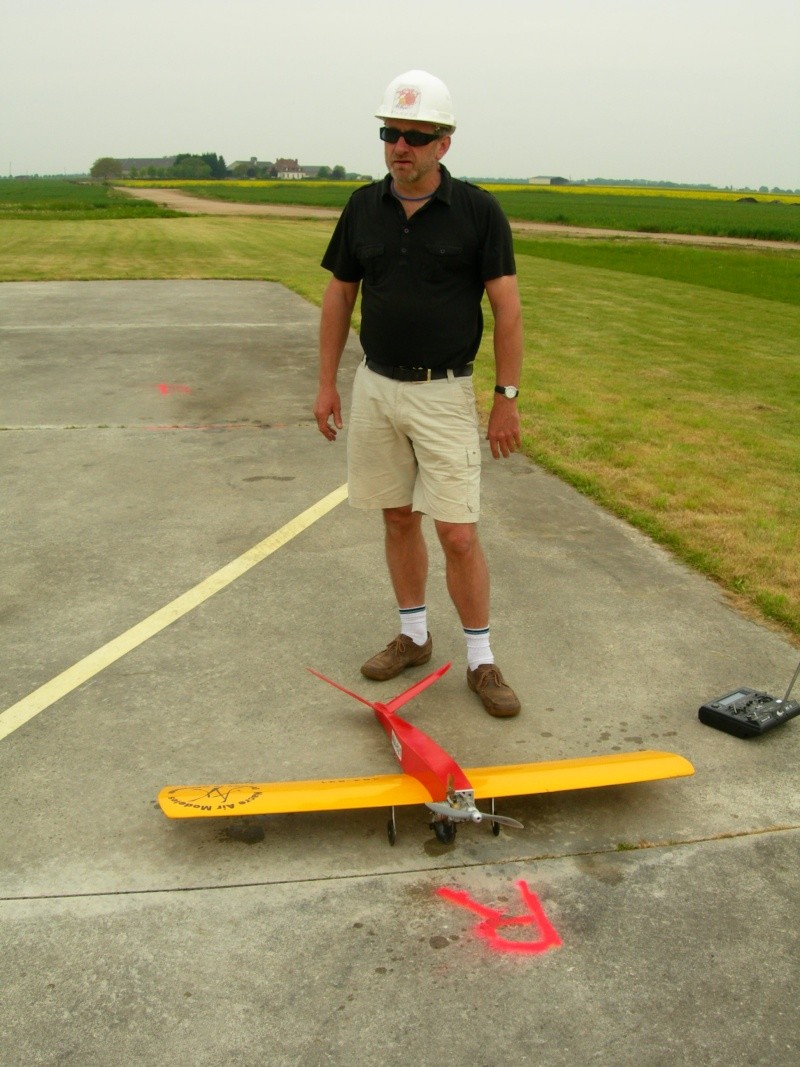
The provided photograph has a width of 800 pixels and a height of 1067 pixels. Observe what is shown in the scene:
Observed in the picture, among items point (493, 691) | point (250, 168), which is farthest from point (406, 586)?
point (250, 168)

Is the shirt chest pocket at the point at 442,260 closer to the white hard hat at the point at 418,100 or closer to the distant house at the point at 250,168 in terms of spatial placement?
the white hard hat at the point at 418,100

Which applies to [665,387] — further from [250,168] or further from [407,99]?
[250,168]

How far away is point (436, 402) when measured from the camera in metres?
3.56

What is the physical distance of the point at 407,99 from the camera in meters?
3.20

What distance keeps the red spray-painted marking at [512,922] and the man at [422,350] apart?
993 millimetres

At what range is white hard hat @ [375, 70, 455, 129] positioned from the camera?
3188mm

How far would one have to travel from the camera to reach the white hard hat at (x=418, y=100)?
3.19 meters

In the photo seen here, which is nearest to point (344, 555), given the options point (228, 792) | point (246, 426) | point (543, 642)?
point (543, 642)

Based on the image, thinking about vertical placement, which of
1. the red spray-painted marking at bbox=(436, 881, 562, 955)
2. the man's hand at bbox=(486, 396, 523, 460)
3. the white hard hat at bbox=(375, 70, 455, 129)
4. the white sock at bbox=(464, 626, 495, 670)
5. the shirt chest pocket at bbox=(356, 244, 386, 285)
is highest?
the white hard hat at bbox=(375, 70, 455, 129)

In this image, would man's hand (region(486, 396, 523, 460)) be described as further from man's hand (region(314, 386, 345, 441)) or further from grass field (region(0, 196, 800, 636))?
grass field (region(0, 196, 800, 636))

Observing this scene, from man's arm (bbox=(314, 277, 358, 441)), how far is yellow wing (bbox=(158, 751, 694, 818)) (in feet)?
4.93

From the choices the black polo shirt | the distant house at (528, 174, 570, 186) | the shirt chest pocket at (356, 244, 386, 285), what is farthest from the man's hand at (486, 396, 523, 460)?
the distant house at (528, 174, 570, 186)

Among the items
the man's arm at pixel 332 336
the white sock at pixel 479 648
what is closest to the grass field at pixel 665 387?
the white sock at pixel 479 648

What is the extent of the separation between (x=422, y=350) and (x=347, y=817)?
161 centimetres
